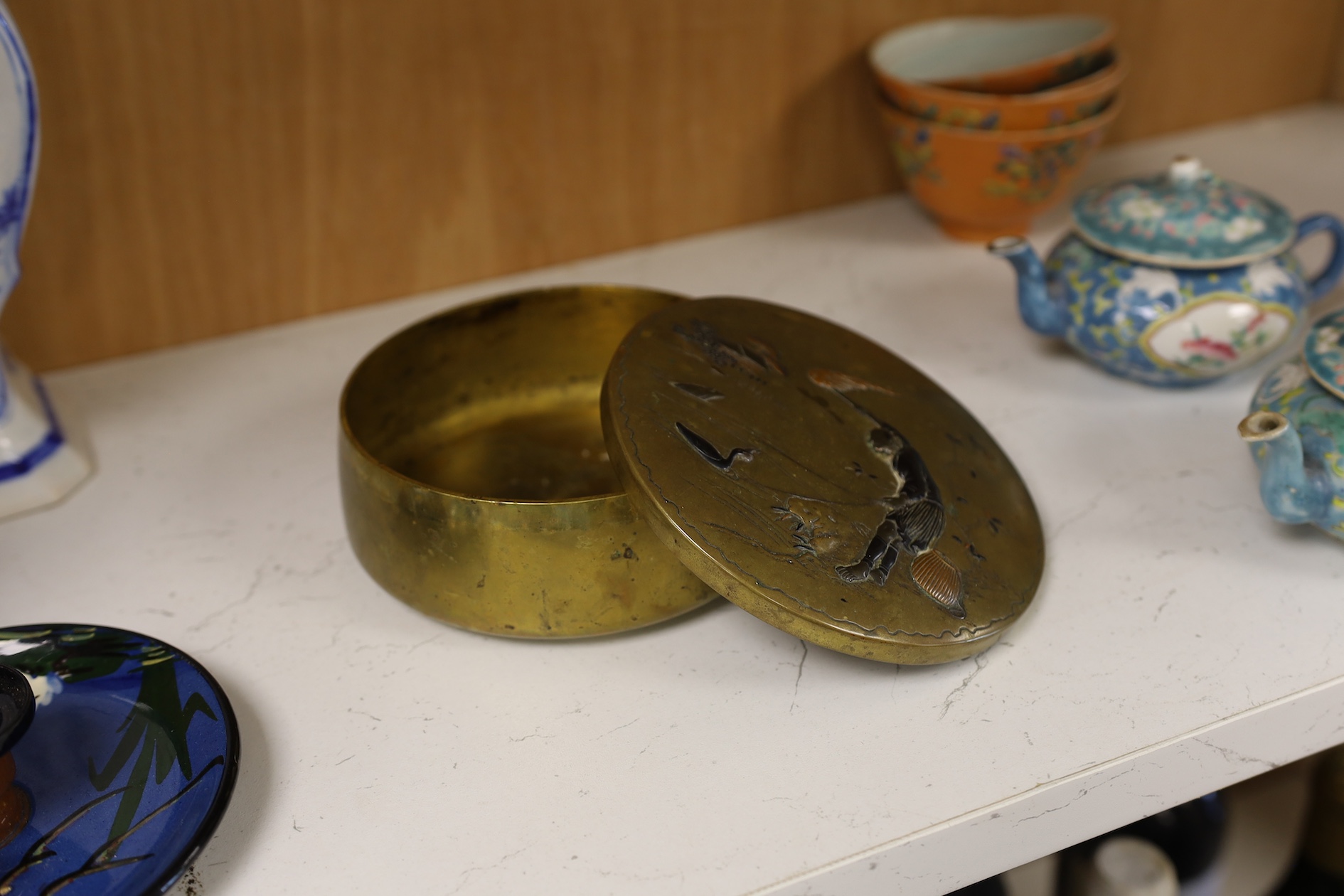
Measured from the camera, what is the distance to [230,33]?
0.85m

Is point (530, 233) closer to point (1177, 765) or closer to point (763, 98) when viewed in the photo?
point (763, 98)

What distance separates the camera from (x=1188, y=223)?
0.78m

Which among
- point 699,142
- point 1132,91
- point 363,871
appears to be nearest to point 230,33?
point 699,142

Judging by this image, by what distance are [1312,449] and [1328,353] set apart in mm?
55

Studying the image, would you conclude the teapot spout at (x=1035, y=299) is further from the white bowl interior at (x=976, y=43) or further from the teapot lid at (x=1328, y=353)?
the white bowl interior at (x=976, y=43)

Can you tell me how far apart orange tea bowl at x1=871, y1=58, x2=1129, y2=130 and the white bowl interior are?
94 mm

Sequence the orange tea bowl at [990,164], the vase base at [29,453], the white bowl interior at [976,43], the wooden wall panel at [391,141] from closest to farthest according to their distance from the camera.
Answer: the vase base at [29,453] → the wooden wall panel at [391,141] → the orange tea bowl at [990,164] → the white bowl interior at [976,43]

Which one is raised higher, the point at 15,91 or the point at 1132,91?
the point at 15,91

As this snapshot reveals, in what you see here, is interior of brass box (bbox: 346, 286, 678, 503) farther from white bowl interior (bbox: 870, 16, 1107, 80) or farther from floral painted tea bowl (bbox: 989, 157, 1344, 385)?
white bowl interior (bbox: 870, 16, 1107, 80)

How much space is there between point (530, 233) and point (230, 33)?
0.29 metres

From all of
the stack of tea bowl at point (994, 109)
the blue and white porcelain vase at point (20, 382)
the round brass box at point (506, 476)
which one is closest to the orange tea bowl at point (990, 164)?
the stack of tea bowl at point (994, 109)

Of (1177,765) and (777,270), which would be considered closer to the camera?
(1177,765)

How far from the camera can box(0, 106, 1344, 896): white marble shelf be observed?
0.54m

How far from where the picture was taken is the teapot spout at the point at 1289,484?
0.63 metres
